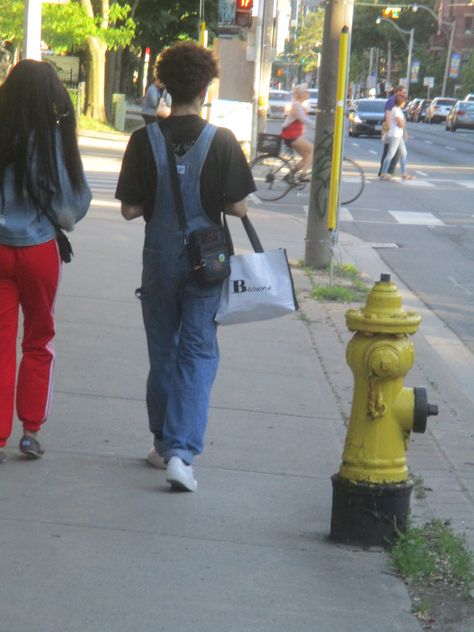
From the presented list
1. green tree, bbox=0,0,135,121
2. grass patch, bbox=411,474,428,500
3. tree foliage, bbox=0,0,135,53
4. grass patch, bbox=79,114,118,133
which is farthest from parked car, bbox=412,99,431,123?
grass patch, bbox=411,474,428,500

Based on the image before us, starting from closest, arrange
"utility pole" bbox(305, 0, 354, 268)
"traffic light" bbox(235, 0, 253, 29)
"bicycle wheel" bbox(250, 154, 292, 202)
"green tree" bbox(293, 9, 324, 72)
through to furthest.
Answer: "utility pole" bbox(305, 0, 354, 268), "bicycle wheel" bbox(250, 154, 292, 202), "traffic light" bbox(235, 0, 253, 29), "green tree" bbox(293, 9, 324, 72)

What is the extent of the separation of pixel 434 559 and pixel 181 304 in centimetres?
152

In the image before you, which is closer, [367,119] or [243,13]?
[243,13]

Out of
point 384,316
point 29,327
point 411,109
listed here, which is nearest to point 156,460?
point 29,327

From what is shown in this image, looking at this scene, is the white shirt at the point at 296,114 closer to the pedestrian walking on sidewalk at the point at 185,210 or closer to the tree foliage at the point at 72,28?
the tree foliage at the point at 72,28

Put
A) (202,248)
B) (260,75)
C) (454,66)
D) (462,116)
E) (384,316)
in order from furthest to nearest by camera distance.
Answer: (454,66), (462,116), (260,75), (202,248), (384,316)

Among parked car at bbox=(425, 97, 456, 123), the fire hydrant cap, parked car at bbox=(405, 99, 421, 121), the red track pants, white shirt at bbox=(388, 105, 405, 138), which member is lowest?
parked car at bbox=(405, 99, 421, 121)

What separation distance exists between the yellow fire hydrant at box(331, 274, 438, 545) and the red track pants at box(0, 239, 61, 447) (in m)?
1.39

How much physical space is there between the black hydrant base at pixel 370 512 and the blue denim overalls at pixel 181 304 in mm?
772

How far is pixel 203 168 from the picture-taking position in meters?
4.98

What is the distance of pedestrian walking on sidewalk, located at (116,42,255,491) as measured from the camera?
4.99 metres

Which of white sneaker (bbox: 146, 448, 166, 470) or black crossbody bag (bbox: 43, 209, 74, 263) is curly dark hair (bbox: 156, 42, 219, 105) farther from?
white sneaker (bbox: 146, 448, 166, 470)

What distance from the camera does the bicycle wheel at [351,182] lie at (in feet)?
63.7

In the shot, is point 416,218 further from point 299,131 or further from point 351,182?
point 351,182
